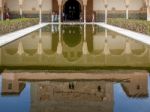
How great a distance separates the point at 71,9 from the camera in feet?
123

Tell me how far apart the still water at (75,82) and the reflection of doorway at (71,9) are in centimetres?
2603

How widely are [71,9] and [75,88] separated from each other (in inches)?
1243

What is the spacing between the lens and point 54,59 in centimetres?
1073

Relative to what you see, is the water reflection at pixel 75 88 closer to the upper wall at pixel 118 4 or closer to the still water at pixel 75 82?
the still water at pixel 75 82

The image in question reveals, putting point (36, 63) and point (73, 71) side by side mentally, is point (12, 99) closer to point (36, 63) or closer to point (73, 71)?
point (73, 71)

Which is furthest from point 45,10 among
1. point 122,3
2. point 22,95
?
point 22,95

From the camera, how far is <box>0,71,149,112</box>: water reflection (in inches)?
209

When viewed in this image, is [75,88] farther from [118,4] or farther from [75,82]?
[118,4]

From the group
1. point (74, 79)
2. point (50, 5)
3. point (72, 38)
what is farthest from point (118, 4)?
point (74, 79)

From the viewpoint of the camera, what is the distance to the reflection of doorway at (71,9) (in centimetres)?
3746

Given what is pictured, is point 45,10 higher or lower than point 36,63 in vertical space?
higher

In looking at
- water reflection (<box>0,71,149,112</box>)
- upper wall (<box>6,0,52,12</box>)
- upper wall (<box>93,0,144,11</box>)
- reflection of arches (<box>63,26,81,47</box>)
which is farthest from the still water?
upper wall (<box>6,0,52,12</box>)

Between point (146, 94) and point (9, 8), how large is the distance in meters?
28.7

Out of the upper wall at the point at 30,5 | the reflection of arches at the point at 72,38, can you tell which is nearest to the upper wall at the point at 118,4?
the upper wall at the point at 30,5
